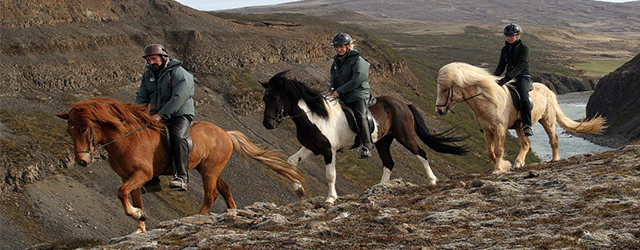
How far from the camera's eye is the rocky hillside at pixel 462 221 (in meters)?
8.67

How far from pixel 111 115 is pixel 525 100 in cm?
1080

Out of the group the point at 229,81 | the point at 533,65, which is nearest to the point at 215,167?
the point at 229,81

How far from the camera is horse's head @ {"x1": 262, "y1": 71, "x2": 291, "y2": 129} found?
1465 cm

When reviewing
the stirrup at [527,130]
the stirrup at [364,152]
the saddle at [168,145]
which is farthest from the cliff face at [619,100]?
the saddle at [168,145]

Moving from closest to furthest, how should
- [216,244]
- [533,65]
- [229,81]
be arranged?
[216,244], [229,81], [533,65]

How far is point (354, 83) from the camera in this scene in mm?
15516

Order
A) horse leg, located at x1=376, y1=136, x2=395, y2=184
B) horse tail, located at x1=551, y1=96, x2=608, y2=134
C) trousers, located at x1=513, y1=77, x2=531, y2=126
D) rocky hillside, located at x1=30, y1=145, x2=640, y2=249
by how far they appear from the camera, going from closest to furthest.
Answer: rocky hillside, located at x1=30, y1=145, x2=640, y2=249 → horse leg, located at x1=376, y1=136, x2=395, y2=184 → trousers, located at x1=513, y1=77, x2=531, y2=126 → horse tail, located at x1=551, y1=96, x2=608, y2=134

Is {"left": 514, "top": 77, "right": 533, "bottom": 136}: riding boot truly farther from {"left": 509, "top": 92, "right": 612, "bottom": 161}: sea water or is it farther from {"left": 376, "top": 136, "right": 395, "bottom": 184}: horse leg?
{"left": 509, "top": 92, "right": 612, "bottom": 161}: sea water

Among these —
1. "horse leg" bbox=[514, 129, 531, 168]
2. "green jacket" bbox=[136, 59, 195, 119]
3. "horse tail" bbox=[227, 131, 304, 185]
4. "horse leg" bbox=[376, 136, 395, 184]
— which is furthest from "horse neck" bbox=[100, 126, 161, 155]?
"horse leg" bbox=[514, 129, 531, 168]

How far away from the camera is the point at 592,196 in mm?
11078

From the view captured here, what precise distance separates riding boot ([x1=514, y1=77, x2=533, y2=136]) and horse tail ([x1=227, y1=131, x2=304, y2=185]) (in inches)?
257

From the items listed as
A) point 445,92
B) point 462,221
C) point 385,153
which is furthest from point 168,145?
point 445,92

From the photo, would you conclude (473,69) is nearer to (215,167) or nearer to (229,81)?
(215,167)

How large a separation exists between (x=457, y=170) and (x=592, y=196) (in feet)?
176
